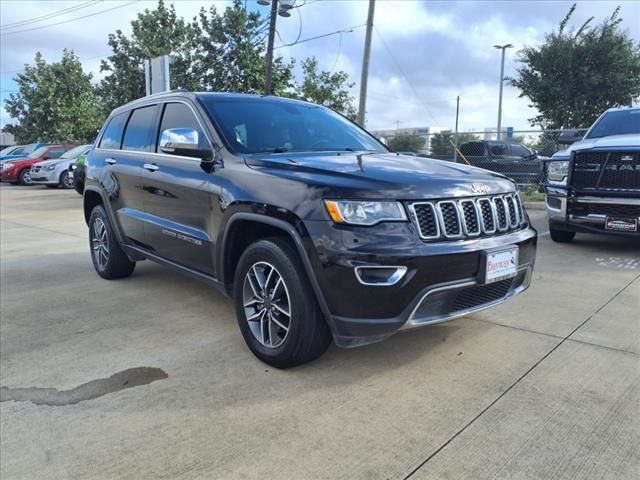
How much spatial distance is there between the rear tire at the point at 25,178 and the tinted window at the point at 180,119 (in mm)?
18905

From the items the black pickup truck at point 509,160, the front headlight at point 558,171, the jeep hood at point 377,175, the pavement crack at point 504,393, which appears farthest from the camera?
the black pickup truck at point 509,160

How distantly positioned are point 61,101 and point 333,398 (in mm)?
34969

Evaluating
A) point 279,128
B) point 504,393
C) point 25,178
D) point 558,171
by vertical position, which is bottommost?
point 504,393

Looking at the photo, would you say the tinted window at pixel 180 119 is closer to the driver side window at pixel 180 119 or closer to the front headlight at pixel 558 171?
the driver side window at pixel 180 119

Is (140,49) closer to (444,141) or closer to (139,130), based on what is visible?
(444,141)

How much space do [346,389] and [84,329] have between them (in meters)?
2.28

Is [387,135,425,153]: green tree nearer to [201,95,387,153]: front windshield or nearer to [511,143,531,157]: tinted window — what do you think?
[511,143,531,157]: tinted window

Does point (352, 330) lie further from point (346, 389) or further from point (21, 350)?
point (21, 350)

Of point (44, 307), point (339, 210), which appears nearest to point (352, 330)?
point (339, 210)

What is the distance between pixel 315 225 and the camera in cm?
280

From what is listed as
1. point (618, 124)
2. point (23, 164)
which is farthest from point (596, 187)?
point (23, 164)

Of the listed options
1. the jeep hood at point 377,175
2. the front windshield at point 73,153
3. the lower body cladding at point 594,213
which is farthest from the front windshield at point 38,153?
the jeep hood at point 377,175

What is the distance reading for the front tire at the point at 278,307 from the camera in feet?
9.64

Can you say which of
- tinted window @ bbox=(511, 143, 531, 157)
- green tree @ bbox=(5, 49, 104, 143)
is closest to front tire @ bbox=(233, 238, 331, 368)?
tinted window @ bbox=(511, 143, 531, 157)
